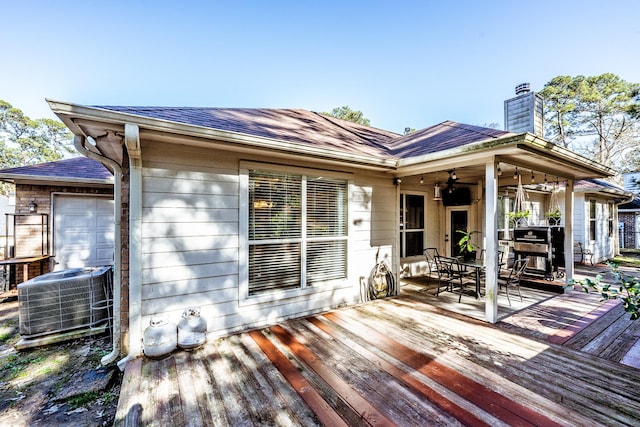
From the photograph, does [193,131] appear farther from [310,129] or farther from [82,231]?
[82,231]

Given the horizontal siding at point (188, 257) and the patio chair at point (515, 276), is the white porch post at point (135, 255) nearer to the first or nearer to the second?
the horizontal siding at point (188, 257)

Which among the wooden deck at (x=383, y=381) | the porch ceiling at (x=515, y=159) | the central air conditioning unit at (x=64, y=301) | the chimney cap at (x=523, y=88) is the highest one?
the chimney cap at (x=523, y=88)

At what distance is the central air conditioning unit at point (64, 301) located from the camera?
3438 millimetres

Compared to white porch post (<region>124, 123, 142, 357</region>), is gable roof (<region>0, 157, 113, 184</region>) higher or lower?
higher

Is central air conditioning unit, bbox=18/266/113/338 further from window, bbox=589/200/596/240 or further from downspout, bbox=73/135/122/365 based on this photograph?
window, bbox=589/200/596/240

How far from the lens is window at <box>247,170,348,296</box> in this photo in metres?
3.77

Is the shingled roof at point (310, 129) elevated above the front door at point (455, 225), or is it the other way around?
the shingled roof at point (310, 129)

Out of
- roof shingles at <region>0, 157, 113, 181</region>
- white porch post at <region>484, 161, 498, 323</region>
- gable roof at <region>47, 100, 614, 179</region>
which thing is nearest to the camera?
gable roof at <region>47, 100, 614, 179</region>

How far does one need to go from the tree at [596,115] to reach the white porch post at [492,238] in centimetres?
1802

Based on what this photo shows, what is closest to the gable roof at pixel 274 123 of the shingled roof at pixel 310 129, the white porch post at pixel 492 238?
the shingled roof at pixel 310 129

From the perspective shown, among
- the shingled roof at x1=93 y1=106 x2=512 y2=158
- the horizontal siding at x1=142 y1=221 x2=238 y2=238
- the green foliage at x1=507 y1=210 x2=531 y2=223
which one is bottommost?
the horizontal siding at x1=142 y1=221 x2=238 y2=238

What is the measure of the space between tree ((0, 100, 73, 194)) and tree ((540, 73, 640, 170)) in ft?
131

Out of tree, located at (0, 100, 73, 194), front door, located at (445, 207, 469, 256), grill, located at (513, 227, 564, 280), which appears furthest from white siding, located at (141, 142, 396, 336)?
tree, located at (0, 100, 73, 194)

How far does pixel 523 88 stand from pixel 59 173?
10.6 metres
